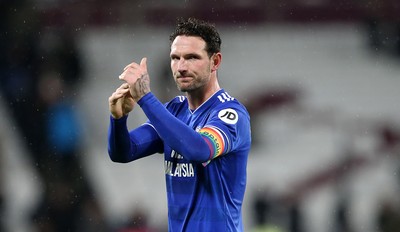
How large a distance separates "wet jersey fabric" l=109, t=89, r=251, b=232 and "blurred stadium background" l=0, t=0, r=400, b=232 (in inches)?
171

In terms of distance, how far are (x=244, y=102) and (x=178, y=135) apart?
619 cm

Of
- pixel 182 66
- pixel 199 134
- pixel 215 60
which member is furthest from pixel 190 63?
pixel 199 134

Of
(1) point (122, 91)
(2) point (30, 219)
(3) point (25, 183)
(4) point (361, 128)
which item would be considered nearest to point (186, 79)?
(1) point (122, 91)

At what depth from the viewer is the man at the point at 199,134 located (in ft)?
11.1

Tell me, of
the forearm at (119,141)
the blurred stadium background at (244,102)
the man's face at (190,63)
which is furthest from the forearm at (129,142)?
the blurred stadium background at (244,102)

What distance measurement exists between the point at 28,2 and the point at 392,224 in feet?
13.3

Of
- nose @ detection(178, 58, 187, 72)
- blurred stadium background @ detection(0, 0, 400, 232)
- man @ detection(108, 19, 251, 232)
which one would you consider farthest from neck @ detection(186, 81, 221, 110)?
blurred stadium background @ detection(0, 0, 400, 232)

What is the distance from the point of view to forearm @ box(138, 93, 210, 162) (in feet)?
10.7

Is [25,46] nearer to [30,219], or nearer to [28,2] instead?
[28,2]

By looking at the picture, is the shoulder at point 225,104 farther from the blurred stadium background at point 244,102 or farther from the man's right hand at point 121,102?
the blurred stadium background at point 244,102

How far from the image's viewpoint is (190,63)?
11.3ft

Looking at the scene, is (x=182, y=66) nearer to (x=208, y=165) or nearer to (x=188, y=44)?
(x=188, y=44)

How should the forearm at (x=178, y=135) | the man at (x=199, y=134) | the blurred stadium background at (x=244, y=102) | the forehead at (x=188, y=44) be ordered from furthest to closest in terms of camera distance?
the blurred stadium background at (x=244, y=102), the forehead at (x=188, y=44), the man at (x=199, y=134), the forearm at (x=178, y=135)

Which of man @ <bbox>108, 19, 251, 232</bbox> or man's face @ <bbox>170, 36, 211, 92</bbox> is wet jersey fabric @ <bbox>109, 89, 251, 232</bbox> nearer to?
man @ <bbox>108, 19, 251, 232</bbox>
